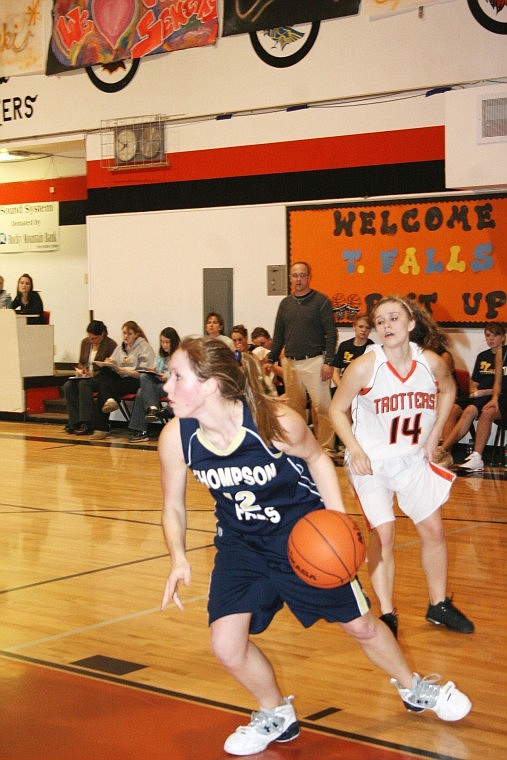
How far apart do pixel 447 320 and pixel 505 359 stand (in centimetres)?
121

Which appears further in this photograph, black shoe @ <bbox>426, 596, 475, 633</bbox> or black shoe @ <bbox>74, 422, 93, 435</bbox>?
black shoe @ <bbox>74, 422, 93, 435</bbox>

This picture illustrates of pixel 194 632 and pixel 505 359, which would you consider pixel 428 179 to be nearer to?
pixel 505 359

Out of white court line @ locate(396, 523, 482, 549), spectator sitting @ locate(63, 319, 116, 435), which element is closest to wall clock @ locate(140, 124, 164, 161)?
spectator sitting @ locate(63, 319, 116, 435)

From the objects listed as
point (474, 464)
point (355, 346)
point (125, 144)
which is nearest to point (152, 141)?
point (125, 144)

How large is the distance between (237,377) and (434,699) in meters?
1.30

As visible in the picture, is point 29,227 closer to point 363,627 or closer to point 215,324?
point 215,324

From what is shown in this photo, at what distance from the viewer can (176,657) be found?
4.54 m

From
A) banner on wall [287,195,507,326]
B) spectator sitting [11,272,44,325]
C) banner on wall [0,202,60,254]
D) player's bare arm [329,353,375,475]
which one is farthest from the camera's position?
banner on wall [0,202,60,254]

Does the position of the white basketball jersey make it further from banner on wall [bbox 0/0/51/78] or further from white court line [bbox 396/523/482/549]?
banner on wall [bbox 0/0/51/78]

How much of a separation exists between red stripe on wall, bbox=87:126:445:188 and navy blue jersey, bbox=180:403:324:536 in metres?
8.03

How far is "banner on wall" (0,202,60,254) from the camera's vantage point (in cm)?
1759

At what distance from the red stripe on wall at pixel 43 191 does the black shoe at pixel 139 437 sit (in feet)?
20.1

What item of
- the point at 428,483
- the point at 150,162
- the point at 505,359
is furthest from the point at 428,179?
the point at 428,483

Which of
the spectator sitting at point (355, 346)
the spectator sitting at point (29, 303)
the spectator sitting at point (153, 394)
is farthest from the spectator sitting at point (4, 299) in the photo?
the spectator sitting at point (355, 346)
